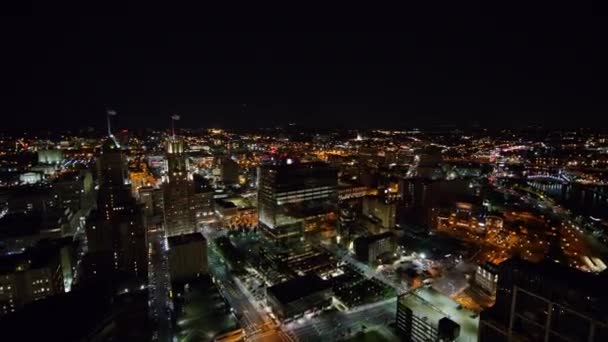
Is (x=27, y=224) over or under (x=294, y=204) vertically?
under

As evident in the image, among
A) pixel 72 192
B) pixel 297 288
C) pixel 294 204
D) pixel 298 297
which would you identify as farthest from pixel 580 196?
pixel 72 192

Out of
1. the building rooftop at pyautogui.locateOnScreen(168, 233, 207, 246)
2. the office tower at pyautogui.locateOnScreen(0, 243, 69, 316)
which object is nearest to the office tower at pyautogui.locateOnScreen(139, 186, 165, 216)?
the building rooftop at pyautogui.locateOnScreen(168, 233, 207, 246)

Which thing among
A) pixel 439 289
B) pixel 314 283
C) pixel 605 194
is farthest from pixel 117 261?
pixel 605 194

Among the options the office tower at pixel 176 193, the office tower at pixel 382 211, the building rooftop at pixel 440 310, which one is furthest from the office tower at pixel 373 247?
the office tower at pixel 176 193

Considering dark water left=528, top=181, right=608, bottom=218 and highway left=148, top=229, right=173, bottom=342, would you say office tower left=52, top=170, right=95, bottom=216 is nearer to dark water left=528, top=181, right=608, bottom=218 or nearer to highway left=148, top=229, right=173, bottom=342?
highway left=148, top=229, right=173, bottom=342

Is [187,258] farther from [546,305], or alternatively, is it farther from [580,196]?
[580,196]

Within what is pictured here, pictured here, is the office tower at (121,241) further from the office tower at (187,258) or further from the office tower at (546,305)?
the office tower at (546,305)

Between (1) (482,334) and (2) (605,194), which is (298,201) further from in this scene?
(2) (605,194)
